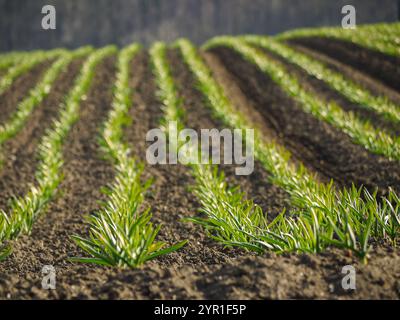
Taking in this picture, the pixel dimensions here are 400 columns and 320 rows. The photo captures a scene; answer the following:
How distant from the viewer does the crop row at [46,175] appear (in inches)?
169

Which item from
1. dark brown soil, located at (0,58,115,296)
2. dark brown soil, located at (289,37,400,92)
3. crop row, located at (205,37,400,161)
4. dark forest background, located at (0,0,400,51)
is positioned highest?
dark forest background, located at (0,0,400,51)

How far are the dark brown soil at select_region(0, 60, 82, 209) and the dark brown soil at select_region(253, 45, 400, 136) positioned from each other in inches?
260

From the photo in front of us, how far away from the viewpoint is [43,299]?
7.85ft

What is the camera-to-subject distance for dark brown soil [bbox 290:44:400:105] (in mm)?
9664

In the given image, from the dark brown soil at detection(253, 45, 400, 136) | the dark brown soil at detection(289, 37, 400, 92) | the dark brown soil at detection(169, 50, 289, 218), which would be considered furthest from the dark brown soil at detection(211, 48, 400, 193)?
the dark brown soil at detection(289, 37, 400, 92)

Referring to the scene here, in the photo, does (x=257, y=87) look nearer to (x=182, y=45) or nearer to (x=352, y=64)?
(x=352, y=64)

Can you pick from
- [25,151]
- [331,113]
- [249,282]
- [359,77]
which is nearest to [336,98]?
[331,113]

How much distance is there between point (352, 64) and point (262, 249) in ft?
38.2

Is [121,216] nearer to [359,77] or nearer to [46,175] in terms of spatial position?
[46,175]

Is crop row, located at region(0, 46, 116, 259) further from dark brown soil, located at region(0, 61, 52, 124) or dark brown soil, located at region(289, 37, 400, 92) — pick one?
dark brown soil, located at region(289, 37, 400, 92)

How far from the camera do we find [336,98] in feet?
31.8

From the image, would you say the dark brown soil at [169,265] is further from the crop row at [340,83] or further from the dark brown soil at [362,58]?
the dark brown soil at [362,58]

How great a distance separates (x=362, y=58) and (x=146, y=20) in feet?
115

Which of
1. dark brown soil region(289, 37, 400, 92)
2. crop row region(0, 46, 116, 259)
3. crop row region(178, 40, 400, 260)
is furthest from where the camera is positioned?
dark brown soil region(289, 37, 400, 92)
